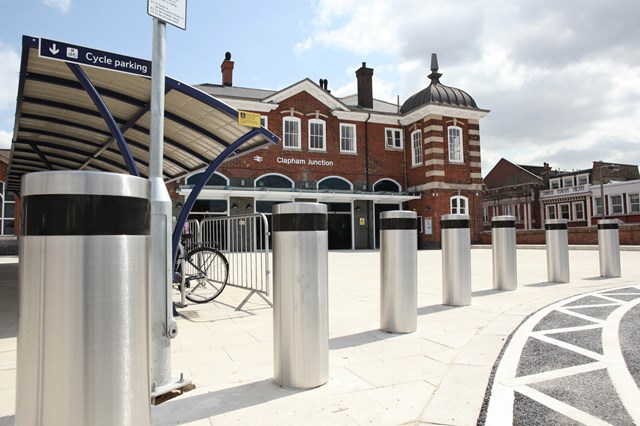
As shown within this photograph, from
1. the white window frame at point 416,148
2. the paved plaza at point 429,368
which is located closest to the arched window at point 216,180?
the white window frame at point 416,148

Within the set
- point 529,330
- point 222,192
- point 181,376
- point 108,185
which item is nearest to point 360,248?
point 222,192

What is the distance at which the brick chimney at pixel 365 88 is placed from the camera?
93.0ft

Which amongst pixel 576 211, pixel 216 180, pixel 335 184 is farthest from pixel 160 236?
pixel 576 211

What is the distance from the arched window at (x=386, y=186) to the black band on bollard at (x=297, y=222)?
2394cm

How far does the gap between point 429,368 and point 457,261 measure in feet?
9.67

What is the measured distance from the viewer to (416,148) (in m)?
27.0

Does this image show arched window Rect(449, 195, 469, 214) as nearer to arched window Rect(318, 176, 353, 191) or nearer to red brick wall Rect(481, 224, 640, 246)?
red brick wall Rect(481, 224, 640, 246)

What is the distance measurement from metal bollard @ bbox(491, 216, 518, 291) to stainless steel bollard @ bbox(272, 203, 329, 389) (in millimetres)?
5564

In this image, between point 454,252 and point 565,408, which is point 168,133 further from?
point 565,408

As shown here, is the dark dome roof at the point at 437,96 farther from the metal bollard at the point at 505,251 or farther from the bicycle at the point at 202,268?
the bicycle at the point at 202,268

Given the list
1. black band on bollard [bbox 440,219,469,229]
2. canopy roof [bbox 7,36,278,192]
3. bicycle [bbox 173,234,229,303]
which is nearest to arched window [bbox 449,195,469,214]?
canopy roof [bbox 7,36,278,192]

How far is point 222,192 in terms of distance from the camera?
21.2m

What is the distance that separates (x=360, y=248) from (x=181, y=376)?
907 inches

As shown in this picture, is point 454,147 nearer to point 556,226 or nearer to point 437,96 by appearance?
point 437,96
